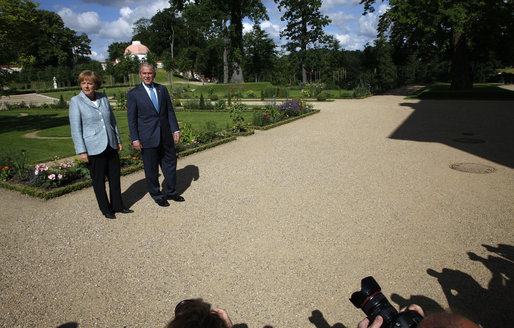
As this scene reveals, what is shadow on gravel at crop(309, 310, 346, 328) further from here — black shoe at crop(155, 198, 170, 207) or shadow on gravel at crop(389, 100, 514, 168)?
shadow on gravel at crop(389, 100, 514, 168)

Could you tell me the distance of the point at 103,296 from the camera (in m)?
2.99

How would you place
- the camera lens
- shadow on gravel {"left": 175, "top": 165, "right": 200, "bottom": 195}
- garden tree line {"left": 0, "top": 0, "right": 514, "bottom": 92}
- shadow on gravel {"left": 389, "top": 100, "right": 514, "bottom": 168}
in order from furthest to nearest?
1. garden tree line {"left": 0, "top": 0, "right": 514, "bottom": 92}
2. shadow on gravel {"left": 389, "top": 100, "right": 514, "bottom": 168}
3. shadow on gravel {"left": 175, "top": 165, "right": 200, "bottom": 195}
4. the camera lens

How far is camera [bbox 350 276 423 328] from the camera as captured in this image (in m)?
1.37

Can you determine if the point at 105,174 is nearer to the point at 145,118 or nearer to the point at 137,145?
the point at 137,145

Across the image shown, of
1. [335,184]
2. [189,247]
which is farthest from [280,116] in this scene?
[189,247]

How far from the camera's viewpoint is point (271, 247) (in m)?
3.80

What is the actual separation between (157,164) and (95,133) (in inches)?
40.7

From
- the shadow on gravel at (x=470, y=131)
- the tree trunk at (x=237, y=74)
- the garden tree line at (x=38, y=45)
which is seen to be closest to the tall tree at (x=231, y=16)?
the tree trunk at (x=237, y=74)

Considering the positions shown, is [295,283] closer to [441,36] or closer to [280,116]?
[280,116]

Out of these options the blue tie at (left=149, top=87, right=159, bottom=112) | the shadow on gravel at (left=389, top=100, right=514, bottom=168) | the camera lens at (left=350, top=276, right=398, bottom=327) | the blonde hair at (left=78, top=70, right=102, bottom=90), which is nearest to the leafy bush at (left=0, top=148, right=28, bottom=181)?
the blonde hair at (left=78, top=70, right=102, bottom=90)

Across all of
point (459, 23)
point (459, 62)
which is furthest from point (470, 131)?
point (459, 62)

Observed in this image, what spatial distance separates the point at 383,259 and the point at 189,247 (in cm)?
221

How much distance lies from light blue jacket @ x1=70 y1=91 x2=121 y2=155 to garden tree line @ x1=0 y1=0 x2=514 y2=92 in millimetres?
12577

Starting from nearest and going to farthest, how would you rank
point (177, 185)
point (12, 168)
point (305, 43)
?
1. point (177, 185)
2. point (12, 168)
3. point (305, 43)
